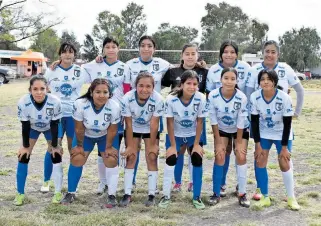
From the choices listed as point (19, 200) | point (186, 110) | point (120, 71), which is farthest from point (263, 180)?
point (19, 200)

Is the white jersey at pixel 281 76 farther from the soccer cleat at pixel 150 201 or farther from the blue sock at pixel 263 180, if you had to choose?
the soccer cleat at pixel 150 201

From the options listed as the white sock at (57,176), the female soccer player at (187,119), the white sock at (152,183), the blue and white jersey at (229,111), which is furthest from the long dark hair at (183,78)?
the white sock at (57,176)

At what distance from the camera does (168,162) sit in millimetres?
4969

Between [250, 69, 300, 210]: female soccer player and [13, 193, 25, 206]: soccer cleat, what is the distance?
9.09 ft

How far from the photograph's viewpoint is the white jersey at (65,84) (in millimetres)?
5348

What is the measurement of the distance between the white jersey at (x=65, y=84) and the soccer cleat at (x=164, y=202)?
62.8 inches

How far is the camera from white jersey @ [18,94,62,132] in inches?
195

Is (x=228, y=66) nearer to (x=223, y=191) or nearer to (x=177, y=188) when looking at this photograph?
(x=223, y=191)

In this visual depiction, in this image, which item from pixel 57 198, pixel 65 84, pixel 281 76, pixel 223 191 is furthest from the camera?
pixel 223 191

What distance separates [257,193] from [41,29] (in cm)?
1718

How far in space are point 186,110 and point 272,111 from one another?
3.27 feet

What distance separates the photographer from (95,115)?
4883mm

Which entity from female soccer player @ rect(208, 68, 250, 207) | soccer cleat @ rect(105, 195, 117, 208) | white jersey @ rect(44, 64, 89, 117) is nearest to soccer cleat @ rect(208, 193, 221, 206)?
female soccer player @ rect(208, 68, 250, 207)

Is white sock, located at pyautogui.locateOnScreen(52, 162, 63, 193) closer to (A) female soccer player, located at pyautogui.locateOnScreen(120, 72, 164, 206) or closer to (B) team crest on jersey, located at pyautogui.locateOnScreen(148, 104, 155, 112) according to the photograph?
(A) female soccer player, located at pyautogui.locateOnScreen(120, 72, 164, 206)
